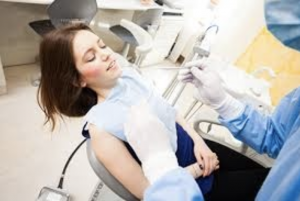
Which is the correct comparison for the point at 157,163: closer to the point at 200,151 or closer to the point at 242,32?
the point at 200,151

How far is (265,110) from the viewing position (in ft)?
5.55

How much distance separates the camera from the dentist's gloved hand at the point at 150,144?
0.71 m

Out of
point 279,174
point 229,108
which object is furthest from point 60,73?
point 279,174

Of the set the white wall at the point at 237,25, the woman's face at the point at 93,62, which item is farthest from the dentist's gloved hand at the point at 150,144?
the white wall at the point at 237,25

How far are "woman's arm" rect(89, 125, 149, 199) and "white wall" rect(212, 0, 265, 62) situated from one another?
98.0 inches

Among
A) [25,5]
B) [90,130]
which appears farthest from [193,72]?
[25,5]

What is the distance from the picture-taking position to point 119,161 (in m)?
0.86

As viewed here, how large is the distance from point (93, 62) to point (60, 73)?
Answer: 0.12m

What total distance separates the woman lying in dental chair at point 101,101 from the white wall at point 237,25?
7.40 ft

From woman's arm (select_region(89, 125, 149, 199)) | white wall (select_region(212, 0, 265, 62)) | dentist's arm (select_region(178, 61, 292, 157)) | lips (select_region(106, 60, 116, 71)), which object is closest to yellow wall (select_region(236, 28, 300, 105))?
white wall (select_region(212, 0, 265, 62))

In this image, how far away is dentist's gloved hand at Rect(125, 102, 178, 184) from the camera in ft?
2.32

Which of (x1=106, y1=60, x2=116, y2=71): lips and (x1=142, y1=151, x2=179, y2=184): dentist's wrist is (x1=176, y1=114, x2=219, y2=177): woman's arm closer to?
(x1=142, y1=151, x2=179, y2=184): dentist's wrist

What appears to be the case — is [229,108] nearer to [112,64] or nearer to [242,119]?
[242,119]

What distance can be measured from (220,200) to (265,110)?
0.87 m
